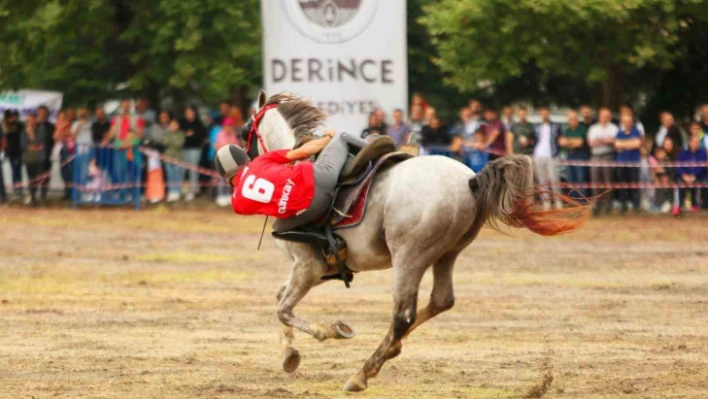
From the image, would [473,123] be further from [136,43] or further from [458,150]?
[136,43]

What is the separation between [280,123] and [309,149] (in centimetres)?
41

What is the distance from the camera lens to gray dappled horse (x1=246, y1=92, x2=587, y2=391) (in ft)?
31.6

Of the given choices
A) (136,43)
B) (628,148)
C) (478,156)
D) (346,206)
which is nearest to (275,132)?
(346,206)

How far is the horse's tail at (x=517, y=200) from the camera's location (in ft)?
31.7

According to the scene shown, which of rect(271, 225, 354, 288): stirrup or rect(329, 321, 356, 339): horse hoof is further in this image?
rect(271, 225, 354, 288): stirrup

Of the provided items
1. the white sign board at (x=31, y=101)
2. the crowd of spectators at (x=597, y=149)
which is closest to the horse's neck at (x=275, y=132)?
the crowd of spectators at (x=597, y=149)

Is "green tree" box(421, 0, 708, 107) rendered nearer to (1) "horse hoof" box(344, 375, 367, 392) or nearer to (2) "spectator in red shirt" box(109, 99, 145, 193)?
(2) "spectator in red shirt" box(109, 99, 145, 193)

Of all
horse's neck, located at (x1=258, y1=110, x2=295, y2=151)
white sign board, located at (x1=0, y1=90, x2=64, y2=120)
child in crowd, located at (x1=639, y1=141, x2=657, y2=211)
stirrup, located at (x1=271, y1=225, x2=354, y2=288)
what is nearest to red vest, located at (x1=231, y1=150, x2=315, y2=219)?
stirrup, located at (x1=271, y1=225, x2=354, y2=288)

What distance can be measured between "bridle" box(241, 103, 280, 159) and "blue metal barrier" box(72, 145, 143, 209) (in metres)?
14.8

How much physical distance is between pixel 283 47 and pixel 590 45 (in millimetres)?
4772

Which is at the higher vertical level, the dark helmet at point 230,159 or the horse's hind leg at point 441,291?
the dark helmet at point 230,159

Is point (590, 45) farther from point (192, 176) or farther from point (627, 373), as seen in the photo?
point (627, 373)

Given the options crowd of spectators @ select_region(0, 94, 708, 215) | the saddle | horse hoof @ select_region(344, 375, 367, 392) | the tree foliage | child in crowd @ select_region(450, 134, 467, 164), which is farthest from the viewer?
the tree foliage

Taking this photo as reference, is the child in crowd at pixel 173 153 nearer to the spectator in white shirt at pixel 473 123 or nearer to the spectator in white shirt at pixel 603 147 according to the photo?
the spectator in white shirt at pixel 473 123
